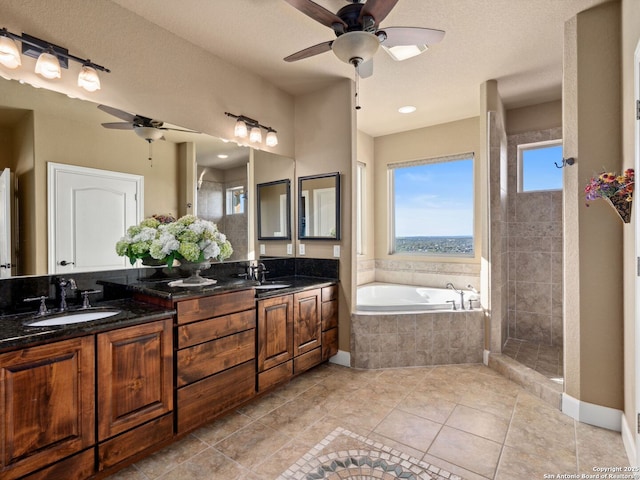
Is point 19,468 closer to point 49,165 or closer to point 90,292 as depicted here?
point 90,292

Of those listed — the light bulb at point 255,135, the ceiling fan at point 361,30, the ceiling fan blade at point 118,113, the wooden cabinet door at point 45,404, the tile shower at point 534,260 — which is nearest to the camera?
the wooden cabinet door at point 45,404

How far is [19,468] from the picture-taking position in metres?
1.41

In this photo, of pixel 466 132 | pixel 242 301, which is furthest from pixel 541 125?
pixel 242 301

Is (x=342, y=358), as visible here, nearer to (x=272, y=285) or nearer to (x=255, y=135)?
(x=272, y=285)

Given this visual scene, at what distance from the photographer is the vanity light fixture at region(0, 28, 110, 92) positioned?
5.78 ft

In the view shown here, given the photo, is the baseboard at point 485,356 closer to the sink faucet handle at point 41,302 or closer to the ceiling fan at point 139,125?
the ceiling fan at point 139,125

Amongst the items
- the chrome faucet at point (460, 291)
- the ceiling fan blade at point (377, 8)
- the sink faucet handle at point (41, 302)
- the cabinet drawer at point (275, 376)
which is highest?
the ceiling fan blade at point (377, 8)

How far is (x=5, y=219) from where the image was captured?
1.86 metres

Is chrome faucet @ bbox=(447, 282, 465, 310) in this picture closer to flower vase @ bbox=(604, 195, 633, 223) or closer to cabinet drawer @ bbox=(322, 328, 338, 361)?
cabinet drawer @ bbox=(322, 328, 338, 361)

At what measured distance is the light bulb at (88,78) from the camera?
201 cm

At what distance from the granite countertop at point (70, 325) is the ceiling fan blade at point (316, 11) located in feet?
5.88

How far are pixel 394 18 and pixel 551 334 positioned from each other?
3530 millimetres

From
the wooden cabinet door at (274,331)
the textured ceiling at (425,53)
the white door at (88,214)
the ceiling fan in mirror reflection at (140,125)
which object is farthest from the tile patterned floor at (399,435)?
the textured ceiling at (425,53)

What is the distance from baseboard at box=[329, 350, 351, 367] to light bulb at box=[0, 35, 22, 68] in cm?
312
